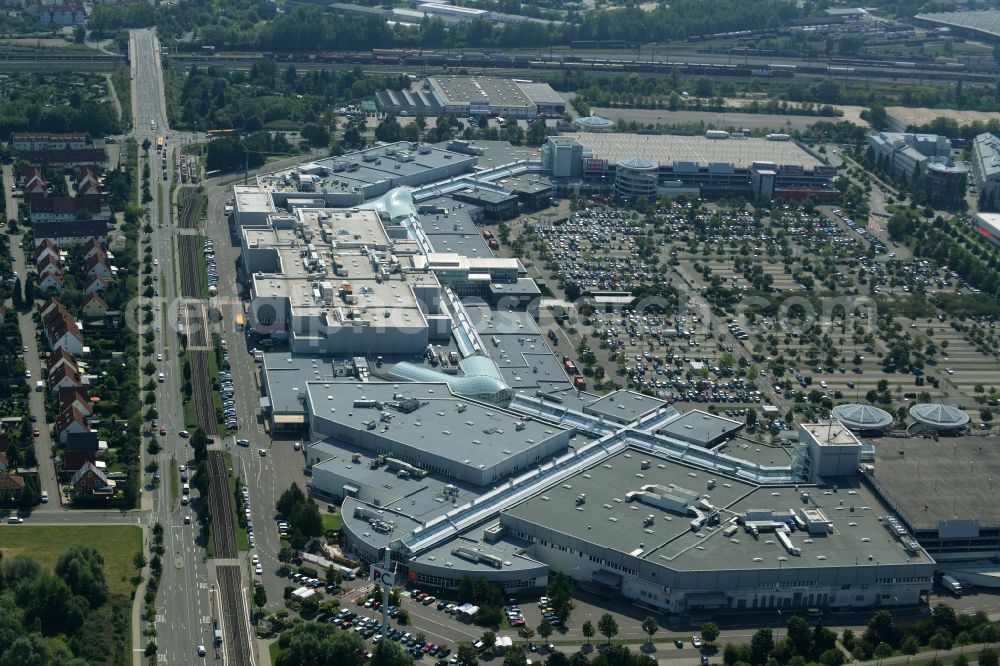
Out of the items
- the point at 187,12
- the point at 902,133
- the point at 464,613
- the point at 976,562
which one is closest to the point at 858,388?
the point at 976,562

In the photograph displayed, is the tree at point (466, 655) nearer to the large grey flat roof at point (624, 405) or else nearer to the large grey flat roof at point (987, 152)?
the large grey flat roof at point (624, 405)

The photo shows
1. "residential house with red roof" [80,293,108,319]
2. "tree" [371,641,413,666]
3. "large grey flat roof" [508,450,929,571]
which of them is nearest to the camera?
A: "tree" [371,641,413,666]

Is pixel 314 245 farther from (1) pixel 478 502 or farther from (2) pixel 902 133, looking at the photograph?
(2) pixel 902 133

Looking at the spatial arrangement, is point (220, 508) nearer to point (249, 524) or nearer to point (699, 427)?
point (249, 524)

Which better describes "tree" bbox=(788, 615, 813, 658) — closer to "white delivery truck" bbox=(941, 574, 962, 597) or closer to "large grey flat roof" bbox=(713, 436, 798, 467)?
"white delivery truck" bbox=(941, 574, 962, 597)

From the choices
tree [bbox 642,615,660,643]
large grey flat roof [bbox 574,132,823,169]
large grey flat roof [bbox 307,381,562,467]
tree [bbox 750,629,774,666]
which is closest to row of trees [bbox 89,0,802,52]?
large grey flat roof [bbox 574,132,823,169]

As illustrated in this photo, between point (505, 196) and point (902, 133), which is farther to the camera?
point (902, 133)
